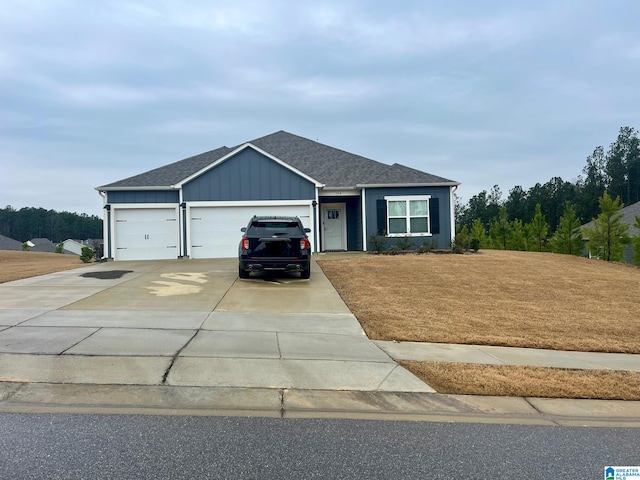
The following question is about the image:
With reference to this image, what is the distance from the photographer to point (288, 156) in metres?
24.3

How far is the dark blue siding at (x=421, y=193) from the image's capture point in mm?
20062

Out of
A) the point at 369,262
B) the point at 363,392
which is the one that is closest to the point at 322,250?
the point at 369,262

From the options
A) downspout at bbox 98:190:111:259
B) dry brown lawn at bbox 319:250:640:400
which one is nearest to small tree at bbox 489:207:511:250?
dry brown lawn at bbox 319:250:640:400

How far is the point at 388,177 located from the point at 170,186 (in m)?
9.50

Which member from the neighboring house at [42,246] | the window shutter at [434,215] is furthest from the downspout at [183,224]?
the neighboring house at [42,246]

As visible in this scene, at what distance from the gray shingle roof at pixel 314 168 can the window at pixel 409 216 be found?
0.83 m

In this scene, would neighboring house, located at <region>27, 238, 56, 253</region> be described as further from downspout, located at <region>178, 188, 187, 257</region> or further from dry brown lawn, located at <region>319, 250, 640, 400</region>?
dry brown lawn, located at <region>319, 250, 640, 400</region>

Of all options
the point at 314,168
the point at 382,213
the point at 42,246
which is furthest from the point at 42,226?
the point at 382,213

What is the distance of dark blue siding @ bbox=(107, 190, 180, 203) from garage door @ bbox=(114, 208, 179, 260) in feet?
1.25

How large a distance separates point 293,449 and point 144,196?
683 inches

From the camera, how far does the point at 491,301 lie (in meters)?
10.9

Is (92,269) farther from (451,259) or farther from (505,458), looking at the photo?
(505,458)

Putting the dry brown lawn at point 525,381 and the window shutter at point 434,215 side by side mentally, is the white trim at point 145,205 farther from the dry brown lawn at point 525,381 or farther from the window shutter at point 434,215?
the dry brown lawn at point 525,381

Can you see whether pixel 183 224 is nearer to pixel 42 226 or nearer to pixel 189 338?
pixel 189 338
